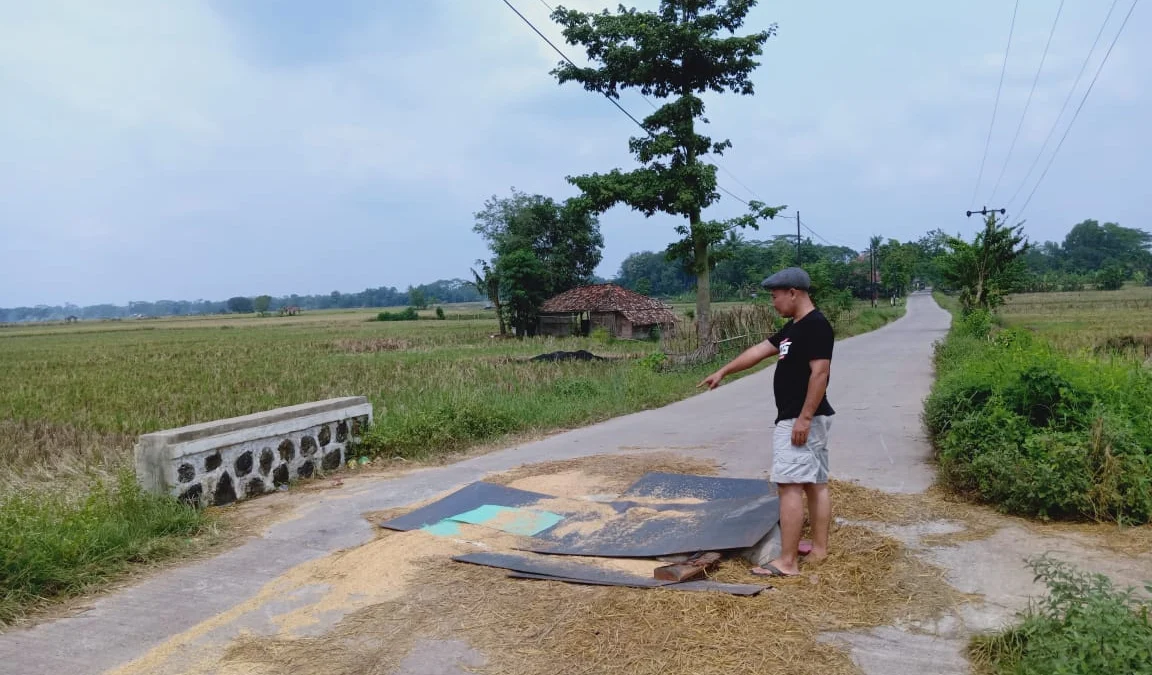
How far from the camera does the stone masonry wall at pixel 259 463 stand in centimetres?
590

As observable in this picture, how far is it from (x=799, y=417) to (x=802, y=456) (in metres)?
0.23

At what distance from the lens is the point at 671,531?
4.89 m

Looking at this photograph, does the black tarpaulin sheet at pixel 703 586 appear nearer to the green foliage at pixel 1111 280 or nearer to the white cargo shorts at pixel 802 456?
the white cargo shorts at pixel 802 456

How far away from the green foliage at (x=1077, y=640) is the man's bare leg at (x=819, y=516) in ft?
3.70

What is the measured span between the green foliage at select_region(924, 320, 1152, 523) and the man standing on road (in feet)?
6.29

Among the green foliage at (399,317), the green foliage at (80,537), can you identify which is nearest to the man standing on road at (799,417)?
the green foliage at (80,537)

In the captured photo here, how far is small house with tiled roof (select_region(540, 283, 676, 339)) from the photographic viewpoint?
124 feet

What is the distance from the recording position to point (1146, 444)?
17.1 feet

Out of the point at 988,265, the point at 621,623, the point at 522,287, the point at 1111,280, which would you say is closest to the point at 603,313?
the point at 522,287

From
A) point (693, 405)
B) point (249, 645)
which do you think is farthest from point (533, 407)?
point (249, 645)

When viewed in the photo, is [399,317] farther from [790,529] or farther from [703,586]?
[703,586]

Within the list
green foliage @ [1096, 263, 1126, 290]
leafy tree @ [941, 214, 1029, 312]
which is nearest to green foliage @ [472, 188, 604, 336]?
leafy tree @ [941, 214, 1029, 312]

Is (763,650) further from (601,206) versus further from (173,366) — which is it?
(173,366)

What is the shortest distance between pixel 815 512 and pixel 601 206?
17090mm
